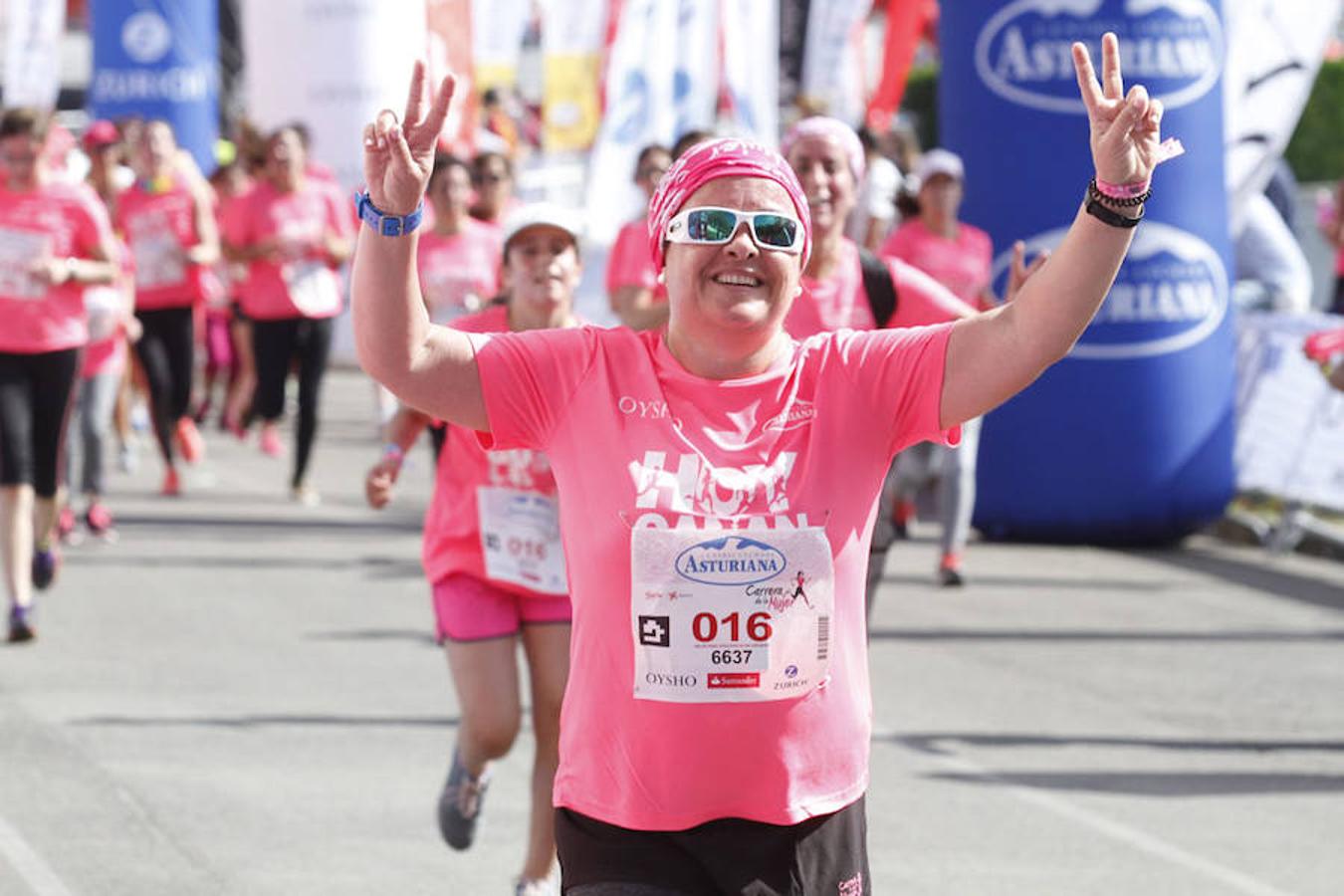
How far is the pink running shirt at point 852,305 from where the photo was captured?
20.7 feet

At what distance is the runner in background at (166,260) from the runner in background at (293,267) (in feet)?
1.89

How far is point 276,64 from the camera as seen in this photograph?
73.7 ft

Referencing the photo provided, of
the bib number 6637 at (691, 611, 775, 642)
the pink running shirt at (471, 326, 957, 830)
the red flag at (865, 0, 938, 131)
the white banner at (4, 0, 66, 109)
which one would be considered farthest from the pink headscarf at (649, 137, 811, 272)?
the red flag at (865, 0, 938, 131)

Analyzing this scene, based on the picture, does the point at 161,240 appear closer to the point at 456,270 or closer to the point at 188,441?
the point at 188,441

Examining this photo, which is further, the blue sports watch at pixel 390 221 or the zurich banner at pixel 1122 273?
the zurich banner at pixel 1122 273

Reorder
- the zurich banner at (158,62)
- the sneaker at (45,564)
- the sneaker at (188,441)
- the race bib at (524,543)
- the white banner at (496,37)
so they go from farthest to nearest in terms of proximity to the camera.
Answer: the white banner at (496,37) → the zurich banner at (158,62) → the sneaker at (188,441) → the sneaker at (45,564) → the race bib at (524,543)

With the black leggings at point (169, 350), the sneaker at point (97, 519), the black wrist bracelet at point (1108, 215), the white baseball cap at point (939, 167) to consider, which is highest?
the black wrist bracelet at point (1108, 215)

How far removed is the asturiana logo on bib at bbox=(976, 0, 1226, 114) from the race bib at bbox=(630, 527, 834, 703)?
30.1 feet

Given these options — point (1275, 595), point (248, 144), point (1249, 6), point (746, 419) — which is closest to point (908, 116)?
point (248, 144)

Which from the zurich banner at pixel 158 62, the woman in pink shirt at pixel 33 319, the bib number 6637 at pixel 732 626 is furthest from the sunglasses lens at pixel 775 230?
the zurich banner at pixel 158 62

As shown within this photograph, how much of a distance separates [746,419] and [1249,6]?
416 inches

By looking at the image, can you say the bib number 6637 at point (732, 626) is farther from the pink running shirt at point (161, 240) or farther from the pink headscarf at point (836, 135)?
the pink running shirt at point (161, 240)

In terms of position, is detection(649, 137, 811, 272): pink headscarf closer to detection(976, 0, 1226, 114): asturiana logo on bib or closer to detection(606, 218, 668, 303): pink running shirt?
detection(606, 218, 668, 303): pink running shirt

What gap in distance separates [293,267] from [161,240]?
0.84 m
